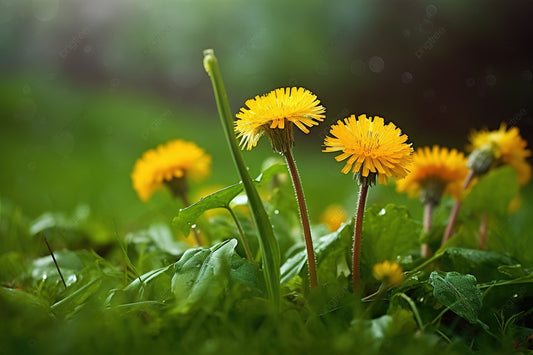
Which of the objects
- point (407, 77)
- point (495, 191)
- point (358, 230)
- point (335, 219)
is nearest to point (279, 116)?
point (358, 230)

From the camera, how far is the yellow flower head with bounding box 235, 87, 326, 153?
76 centimetres

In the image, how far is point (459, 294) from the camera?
77 centimetres

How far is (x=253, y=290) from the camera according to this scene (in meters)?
0.79

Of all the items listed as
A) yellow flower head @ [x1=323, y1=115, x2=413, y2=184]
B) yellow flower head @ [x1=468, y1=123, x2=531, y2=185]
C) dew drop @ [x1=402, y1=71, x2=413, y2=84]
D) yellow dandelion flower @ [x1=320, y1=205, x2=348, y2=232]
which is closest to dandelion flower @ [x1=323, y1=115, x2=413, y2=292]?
yellow flower head @ [x1=323, y1=115, x2=413, y2=184]

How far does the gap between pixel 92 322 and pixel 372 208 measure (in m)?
0.56

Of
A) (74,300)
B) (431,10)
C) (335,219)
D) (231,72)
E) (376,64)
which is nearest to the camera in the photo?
(74,300)

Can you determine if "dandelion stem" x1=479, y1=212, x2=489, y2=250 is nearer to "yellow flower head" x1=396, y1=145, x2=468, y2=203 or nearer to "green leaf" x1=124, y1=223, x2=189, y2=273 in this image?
"yellow flower head" x1=396, y1=145, x2=468, y2=203

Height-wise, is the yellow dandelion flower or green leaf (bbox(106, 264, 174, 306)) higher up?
green leaf (bbox(106, 264, 174, 306))

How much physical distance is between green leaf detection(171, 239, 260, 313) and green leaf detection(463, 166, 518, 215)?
65 cm

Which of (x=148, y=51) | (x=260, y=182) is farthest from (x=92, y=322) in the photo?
(x=148, y=51)

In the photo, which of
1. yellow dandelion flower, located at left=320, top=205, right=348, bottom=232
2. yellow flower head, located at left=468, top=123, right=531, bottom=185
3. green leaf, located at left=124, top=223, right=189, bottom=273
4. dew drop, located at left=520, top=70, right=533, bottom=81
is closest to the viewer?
green leaf, located at left=124, top=223, right=189, bottom=273

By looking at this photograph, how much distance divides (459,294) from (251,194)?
1.15 feet

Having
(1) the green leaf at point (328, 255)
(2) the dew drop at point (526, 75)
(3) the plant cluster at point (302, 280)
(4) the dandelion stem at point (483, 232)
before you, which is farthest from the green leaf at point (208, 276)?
(2) the dew drop at point (526, 75)

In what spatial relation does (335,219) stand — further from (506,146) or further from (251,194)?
(251,194)
